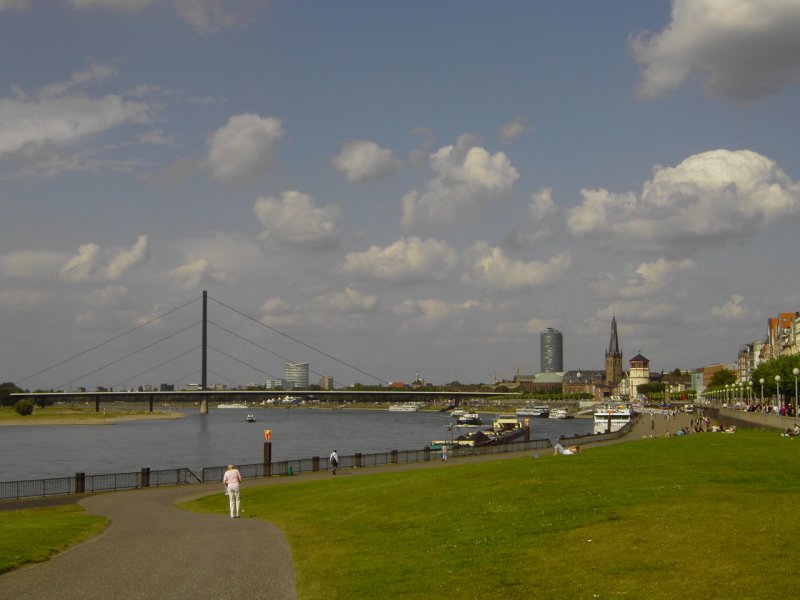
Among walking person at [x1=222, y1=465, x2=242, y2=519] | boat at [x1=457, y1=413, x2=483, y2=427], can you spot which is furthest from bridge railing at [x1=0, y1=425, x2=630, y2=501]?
boat at [x1=457, y1=413, x2=483, y2=427]

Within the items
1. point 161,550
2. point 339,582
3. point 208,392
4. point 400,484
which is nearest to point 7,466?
point 400,484

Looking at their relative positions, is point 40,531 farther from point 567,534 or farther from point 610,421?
point 610,421

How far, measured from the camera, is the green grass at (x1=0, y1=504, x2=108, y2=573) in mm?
20484

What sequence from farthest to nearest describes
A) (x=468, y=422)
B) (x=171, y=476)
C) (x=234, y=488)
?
(x=468, y=422) < (x=171, y=476) < (x=234, y=488)

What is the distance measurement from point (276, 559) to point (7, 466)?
7144 cm

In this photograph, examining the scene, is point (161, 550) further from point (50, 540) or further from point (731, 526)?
point (731, 526)

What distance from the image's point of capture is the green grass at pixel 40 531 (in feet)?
67.2

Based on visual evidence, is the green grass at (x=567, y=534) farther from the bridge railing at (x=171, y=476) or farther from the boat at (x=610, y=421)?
the boat at (x=610, y=421)

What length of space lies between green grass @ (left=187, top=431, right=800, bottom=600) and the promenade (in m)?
0.80

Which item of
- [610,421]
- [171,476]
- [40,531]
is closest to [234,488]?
[40,531]

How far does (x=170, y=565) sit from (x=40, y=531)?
8.66m

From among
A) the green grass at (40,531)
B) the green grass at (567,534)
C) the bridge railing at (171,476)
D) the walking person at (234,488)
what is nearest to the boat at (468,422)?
the bridge railing at (171,476)

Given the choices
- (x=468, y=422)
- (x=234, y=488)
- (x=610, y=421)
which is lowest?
(x=468, y=422)

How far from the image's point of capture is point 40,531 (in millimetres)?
25453
